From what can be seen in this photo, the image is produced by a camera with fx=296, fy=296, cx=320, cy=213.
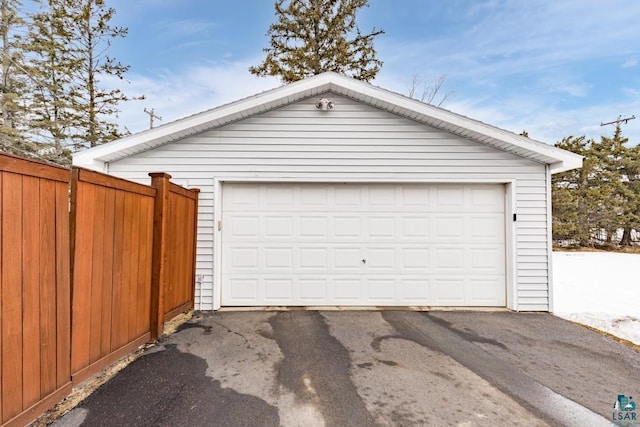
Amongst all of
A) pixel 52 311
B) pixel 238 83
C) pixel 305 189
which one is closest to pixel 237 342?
pixel 52 311

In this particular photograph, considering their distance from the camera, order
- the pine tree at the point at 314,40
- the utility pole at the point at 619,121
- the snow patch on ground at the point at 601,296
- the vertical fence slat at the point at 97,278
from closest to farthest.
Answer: the vertical fence slat at the point at 97,278
the snow patch on ground at the point at 601,296
the pine tree at the point at 314,40
the utility pole at the point at 619,121

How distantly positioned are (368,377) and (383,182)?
328 centimetres

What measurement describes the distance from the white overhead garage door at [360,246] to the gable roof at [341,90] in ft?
2.90

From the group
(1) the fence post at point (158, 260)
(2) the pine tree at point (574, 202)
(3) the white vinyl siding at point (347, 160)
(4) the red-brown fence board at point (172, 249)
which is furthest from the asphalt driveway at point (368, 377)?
(2) the pine tree at point (574, 202)

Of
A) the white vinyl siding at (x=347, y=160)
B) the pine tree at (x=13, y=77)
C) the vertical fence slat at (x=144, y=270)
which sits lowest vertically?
the vertical fence slat at (x=144, y=270)

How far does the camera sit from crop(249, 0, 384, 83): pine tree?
10977 mm

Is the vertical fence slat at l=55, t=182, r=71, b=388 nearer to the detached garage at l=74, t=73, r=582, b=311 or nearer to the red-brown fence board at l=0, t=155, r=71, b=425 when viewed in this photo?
the red-brown fence board at l=0, t=155, r=71, b=425

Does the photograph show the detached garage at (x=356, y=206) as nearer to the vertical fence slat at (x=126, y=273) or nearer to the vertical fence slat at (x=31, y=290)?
the vertical fence slat at (x=126, y=273)

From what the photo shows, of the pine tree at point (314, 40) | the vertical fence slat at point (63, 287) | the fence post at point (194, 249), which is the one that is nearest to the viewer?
the vertical fence slat at point (63, 287)

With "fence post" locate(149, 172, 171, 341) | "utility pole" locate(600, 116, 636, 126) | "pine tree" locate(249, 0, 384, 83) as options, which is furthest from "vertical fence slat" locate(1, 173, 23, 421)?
"utility pole" locate(600, 116, 636, 126)

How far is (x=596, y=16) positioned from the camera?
745 cm

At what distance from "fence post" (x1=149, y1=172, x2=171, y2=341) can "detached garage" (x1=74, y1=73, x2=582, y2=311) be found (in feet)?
4.52

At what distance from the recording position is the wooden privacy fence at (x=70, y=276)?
1879 millimetres

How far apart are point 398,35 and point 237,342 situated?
1115 centimetres
